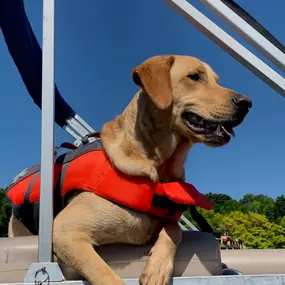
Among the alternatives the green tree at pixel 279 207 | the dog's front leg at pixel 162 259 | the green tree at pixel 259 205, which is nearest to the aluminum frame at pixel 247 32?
the dog's front leg at pixel 162 259

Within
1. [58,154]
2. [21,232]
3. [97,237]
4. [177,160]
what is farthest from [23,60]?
[97,237]

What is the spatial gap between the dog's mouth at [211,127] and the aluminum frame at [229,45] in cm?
56

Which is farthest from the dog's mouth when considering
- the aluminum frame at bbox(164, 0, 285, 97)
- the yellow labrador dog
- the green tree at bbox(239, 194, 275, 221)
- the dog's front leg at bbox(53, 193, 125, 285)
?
the green tree at bbox(239, 194, 275, 221)

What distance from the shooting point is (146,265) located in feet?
6.72

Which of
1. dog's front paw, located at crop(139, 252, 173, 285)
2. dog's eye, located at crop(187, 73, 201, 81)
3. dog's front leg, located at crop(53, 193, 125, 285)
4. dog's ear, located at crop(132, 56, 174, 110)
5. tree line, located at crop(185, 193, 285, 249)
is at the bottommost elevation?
dog's front paw, located at crop(139, 252, 173, 285)

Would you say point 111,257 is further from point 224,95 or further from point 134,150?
point 224,95

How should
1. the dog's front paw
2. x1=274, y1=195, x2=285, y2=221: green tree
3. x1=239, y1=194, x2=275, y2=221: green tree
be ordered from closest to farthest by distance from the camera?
the dog's front paw
x1=274, y1=195, x2=285, y2=221: green tree
x1=239, y1=194, x2=275, y2=221: green tree

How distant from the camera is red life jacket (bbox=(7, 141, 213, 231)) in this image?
223 centimetres

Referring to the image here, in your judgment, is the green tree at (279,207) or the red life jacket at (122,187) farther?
the green tree at (279,207)

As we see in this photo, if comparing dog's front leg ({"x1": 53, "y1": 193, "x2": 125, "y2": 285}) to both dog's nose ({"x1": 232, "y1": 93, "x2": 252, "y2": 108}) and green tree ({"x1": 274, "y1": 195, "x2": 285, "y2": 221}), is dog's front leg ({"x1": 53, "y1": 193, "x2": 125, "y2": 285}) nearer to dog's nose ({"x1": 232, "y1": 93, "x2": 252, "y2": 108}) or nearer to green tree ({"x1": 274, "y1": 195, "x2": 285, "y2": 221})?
dog's nose ({"x1": 232, "y1": 93, "x2": 252, "y2": 108})

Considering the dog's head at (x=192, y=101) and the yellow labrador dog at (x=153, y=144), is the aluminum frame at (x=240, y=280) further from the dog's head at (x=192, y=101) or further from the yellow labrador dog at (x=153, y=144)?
the dog's head at (x=192, y=101)

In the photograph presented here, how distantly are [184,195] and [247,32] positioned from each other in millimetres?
901

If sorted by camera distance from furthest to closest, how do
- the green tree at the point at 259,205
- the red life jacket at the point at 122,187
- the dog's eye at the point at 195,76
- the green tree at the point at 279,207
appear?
the green tree at the point at 259,205
the green tree at the point at 279,207
the dog's eye at the point at 195,76
the red life jacket at the point at 122,187

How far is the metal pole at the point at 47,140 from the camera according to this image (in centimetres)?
187
